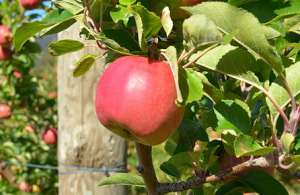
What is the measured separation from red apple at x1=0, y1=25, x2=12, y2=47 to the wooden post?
0.85 meters

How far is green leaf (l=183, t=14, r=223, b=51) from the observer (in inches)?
18.3

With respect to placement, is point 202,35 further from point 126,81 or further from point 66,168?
point 66,168

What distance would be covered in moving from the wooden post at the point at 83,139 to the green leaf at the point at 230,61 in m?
1.10

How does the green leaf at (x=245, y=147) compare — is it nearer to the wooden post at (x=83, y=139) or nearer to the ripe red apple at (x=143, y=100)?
the ripe red apple at (x=143, y=100)

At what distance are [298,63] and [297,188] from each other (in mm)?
3913

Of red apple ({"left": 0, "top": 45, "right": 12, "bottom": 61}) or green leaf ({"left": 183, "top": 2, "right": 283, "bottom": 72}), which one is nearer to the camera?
green leaf ({"left": 183, "top": 2, "right": 283, "bottom": 72})

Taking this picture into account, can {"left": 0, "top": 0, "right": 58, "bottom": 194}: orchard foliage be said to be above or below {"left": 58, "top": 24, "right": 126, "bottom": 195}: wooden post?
below

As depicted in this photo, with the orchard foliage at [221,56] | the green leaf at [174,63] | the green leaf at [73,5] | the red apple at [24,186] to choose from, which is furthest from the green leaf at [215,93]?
the red apple at [24,186]

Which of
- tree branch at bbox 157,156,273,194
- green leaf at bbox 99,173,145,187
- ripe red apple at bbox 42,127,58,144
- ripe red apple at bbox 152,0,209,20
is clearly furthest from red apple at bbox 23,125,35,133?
ripe red apple at bbox 152,0,209,20

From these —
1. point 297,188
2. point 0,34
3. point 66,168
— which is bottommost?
point 297,188

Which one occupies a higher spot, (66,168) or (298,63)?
(298,63)

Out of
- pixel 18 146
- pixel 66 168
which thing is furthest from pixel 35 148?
pixel 66 168

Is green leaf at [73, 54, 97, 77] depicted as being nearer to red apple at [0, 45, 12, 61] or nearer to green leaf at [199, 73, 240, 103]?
green leaf at [199, 73, 240, 103]

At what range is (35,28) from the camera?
625 millimetres
